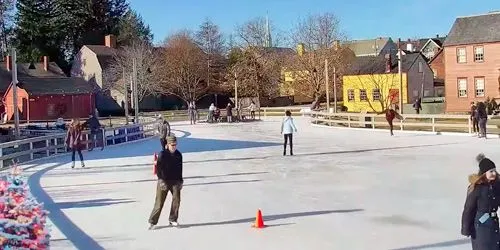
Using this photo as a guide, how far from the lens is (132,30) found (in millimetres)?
87625

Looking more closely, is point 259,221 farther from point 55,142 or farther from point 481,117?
point 481,117

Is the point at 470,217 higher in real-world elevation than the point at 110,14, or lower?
lower

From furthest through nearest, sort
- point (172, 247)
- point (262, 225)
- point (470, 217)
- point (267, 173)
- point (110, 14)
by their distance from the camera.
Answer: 1. point (110, 14)
2. point (267, 173)
3. point (262, 225)
4. point (172, 247)
5. point (470, 217)

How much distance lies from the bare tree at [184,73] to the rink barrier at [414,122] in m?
29.7

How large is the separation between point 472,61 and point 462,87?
214cm

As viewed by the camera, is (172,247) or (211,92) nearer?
(172,247)

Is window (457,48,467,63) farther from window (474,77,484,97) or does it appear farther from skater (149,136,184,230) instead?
skater (149,136,184,230)

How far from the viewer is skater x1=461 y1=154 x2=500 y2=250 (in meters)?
6.21

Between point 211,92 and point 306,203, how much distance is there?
6602 cm

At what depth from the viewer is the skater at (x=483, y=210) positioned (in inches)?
245

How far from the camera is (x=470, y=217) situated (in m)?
6.27

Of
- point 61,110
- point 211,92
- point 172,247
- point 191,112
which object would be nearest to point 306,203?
point 172,247

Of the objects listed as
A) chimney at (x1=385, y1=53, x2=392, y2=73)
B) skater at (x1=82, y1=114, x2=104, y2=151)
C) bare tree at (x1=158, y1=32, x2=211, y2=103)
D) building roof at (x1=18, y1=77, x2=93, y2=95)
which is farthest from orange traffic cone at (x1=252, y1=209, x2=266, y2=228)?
bare tree at (x1=158, y1=32, x2=211, y2=103)

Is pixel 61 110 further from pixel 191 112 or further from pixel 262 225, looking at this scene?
pixel 262 225
